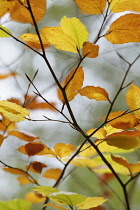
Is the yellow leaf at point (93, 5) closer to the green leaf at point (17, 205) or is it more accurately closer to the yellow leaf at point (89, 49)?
the yellow leaf at point (89, 49)

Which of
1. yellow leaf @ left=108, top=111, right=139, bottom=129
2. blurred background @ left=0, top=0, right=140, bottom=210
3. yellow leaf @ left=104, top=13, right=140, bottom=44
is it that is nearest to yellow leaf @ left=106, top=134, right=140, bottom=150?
yellow leaf @ left=108, top=111, right=139, bottom=129

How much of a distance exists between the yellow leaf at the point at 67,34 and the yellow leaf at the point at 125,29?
0.04 m

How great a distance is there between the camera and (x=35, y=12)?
0.37 m

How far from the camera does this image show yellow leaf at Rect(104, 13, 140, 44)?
1.08 ft

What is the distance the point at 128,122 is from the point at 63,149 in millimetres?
124

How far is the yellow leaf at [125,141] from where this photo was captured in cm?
34

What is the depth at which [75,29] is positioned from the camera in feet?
1.03

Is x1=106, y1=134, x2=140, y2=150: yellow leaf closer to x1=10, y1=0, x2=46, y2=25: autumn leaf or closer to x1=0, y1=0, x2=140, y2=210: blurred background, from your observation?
x1=10, y1=0, x2=46, y2=25: autumn leaf

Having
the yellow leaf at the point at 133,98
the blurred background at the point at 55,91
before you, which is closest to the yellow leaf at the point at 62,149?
the yellow leaf at the point at 133,98

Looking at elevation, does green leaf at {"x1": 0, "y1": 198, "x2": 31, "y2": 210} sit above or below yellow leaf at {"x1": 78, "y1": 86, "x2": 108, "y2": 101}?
below

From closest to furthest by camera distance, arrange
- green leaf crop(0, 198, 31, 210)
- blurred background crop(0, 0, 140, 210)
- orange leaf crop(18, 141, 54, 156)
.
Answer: green leaf crop(0, 198, 31, 210)
orange leaf crop(18, 141, 54, 156)
blurred background crop(0, 0, 140, 210)

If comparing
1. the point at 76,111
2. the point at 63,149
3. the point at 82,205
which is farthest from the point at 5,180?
the point at 82,205

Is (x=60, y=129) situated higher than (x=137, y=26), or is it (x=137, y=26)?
(x=137, y=26)

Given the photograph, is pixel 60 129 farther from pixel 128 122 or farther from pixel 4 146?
pixel 128 122
